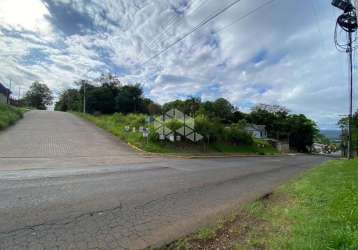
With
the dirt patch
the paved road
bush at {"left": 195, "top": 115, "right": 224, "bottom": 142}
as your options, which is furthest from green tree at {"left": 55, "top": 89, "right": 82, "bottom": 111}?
the dirt patch

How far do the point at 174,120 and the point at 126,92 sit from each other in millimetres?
29266

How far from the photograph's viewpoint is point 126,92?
4725 centimetres

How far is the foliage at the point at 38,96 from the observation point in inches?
3147

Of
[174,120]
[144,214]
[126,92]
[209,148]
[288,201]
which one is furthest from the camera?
[126,92]

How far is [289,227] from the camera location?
396cm

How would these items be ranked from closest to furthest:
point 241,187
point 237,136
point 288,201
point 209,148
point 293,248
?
point 293,248 < point 288,201 < point 241,187 < point 209,148 < point 237,136

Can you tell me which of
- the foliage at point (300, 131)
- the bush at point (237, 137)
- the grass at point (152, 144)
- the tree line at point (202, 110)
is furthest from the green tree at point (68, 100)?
the foliage at point (300, 131)

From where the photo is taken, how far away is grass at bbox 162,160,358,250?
3258 mm

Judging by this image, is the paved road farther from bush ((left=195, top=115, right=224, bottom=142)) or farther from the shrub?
bush ((left=195, top=115, right=224, bottom=142))

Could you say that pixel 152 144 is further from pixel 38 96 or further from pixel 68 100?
pixel 38 96

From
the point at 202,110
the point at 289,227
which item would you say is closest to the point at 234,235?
the point at 289,227

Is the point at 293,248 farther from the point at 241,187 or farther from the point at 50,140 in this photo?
the point at 50,140

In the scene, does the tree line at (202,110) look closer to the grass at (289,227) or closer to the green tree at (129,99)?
the green tree at (129,99)

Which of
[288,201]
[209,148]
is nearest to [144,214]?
[288,201]
